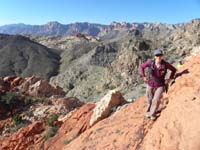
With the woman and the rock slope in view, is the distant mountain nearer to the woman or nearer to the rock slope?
the rock slope

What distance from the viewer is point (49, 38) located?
137875 mm

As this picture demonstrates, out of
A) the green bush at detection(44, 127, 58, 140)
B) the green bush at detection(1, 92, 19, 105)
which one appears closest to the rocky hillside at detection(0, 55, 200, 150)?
the green bush at detection(44, 127, 58, 140)

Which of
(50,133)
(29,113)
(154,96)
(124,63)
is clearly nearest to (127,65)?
(124,63)

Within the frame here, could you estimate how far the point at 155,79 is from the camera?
8234 mm

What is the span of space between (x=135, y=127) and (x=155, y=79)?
4.03 feet

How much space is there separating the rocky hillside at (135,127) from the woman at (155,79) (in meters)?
0.22

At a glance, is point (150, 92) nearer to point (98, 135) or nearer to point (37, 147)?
point (98, 135)

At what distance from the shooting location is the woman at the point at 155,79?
805cm

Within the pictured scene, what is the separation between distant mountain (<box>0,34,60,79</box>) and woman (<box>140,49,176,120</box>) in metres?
63.8

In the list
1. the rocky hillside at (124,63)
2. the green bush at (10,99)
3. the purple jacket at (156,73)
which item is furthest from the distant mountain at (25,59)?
the purple jacket at (156,73)

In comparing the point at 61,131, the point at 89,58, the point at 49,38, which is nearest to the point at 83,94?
the point at 89,58

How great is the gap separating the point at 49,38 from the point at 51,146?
12710 centimetres

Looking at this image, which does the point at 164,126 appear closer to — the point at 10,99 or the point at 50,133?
the point at 50,133

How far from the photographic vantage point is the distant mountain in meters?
77.1
